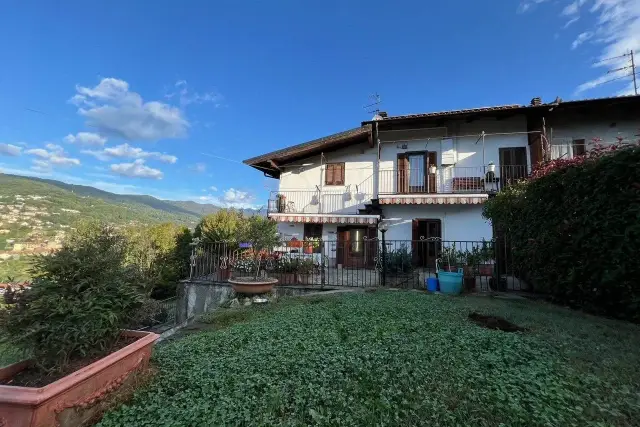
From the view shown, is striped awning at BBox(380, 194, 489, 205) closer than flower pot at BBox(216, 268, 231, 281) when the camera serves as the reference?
No

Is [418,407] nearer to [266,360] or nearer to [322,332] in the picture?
[266,360]

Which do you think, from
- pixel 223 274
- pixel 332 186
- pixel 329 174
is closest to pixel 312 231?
pixel 332 186

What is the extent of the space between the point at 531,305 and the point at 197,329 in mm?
7011

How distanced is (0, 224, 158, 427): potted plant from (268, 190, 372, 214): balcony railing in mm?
14722

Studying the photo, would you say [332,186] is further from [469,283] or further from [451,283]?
[451,283]

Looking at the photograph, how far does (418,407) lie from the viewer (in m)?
2.41

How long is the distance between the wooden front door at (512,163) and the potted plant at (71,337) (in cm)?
1718

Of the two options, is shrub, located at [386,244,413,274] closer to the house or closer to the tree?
the house

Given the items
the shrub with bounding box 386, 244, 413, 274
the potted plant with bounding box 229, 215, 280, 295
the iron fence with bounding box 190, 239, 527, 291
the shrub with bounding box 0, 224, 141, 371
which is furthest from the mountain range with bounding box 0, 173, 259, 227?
the shrub with bounding box 386, 244, 413, 274

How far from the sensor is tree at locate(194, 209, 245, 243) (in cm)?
1859

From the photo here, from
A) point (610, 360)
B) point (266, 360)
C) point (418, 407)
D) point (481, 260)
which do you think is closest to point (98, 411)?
point (266, 360)

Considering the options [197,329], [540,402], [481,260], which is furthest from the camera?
[481,260]

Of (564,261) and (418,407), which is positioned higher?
(564,261)

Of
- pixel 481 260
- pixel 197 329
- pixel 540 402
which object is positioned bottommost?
pixel 197 329
